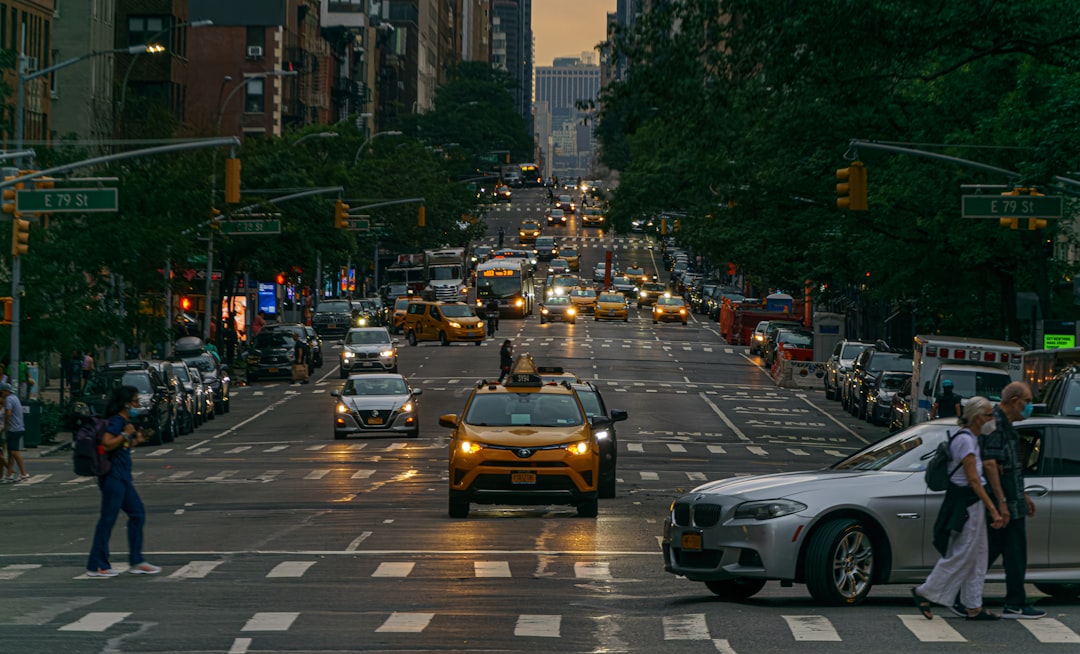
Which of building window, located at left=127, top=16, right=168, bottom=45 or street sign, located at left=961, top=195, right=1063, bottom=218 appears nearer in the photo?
street sign, located at left=961, top=195, right=1063, bottom=218

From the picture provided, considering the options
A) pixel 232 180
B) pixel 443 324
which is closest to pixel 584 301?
pixel 443 324

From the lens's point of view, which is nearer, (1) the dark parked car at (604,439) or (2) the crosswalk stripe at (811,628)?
(2) the crosswalk stripe at (811,628)

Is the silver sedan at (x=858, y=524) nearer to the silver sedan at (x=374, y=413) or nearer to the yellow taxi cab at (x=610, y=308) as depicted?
the silver sedan at (x=374, y=413)

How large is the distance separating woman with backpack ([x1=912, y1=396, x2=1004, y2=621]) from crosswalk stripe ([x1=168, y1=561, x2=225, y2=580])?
22.5 feet

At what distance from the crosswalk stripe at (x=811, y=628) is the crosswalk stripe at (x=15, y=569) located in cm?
749

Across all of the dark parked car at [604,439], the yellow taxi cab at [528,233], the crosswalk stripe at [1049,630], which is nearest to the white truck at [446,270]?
the yellow taxi cab at [528,233]

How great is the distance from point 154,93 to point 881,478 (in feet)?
261

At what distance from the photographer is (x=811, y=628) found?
13.8 m

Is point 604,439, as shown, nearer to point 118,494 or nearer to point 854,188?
point 118,494

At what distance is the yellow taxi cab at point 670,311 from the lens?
10419 cm

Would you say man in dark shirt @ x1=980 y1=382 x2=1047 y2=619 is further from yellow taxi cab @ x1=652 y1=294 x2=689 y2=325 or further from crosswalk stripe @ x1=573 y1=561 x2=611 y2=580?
yellow taxi cab @ x1=652 y1=294 x2=689 y2=325

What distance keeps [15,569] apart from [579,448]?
7.20m

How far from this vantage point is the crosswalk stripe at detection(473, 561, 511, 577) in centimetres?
1759

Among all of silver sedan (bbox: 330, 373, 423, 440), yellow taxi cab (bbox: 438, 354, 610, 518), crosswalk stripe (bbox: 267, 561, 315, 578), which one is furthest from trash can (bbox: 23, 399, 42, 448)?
crosswalk stripe (bbox: 267, 561, 315, 578)
